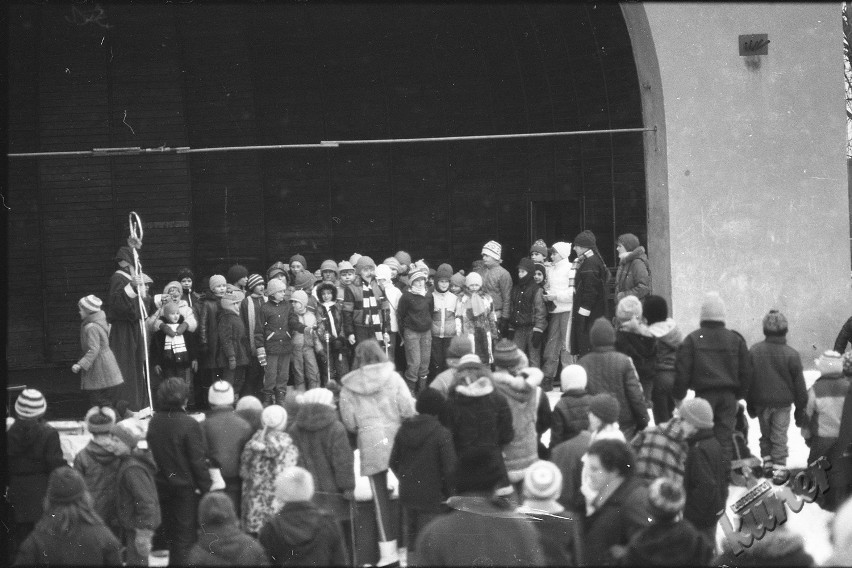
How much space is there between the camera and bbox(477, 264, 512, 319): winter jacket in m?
13.9

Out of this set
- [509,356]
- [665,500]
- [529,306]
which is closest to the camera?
[665,500]

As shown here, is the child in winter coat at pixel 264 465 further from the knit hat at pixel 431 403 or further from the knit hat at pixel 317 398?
the knit hat at pixel 431 403

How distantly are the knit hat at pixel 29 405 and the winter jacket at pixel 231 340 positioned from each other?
471 cm

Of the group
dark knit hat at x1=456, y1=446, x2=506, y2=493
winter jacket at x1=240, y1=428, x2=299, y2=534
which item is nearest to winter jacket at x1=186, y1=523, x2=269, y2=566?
dark knit hat at x1=456, y1=446, x2=506, y2=493

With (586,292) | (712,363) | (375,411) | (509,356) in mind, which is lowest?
(375,411)

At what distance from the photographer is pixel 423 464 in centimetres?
744

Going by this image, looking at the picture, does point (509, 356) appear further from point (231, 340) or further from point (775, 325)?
point (231, 340)

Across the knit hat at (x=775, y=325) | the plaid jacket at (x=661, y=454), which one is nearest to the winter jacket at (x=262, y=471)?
the plaid jacket at (x=661, y=454)

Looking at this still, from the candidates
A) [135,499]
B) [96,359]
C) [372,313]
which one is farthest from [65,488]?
[372,313]

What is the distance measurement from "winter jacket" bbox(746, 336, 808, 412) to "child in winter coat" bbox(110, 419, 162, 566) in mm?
4773

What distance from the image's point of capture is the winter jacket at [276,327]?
12.3m

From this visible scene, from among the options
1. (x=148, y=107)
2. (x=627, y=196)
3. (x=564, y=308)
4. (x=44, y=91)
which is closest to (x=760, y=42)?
(x=627, y=196)

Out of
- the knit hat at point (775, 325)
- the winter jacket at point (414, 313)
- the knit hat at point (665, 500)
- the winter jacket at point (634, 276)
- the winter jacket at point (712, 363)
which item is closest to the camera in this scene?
the knit hat at point (665, 500)

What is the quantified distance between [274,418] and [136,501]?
101 cm
